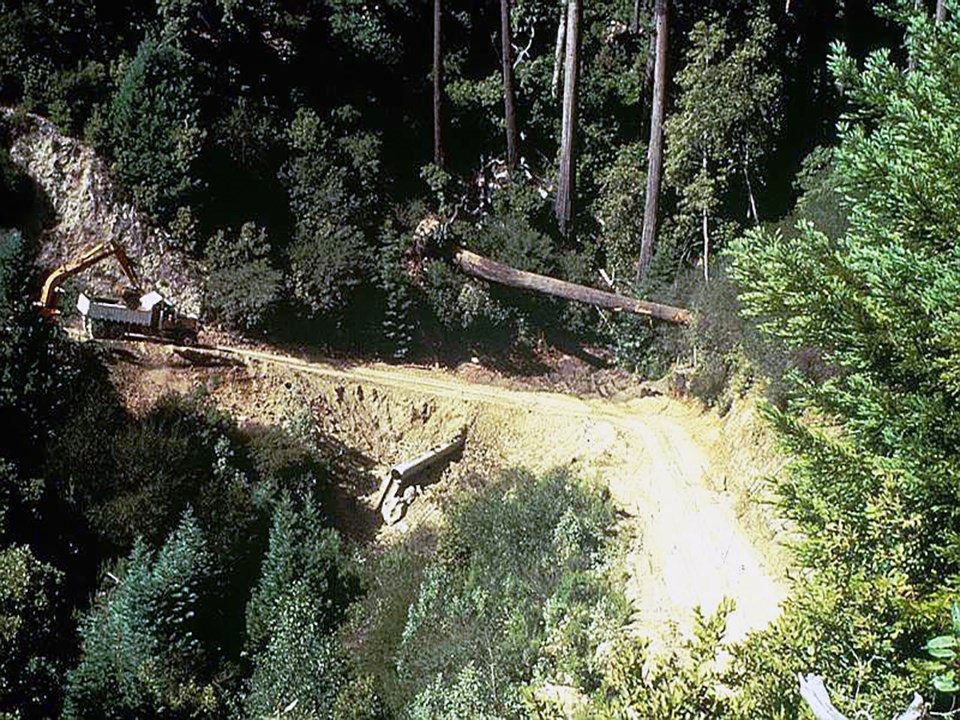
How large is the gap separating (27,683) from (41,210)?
12332mm

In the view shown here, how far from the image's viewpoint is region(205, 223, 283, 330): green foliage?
24.7 m

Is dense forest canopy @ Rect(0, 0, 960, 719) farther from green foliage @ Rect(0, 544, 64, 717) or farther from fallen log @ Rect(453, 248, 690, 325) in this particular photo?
fallen log @ Rect(453, 248, 690, 325)

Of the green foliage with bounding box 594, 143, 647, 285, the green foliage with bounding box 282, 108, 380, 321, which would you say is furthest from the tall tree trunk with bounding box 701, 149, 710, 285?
the green foliage with bounding box 282, 108, 380, 321

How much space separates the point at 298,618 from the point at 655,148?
15.4 metres

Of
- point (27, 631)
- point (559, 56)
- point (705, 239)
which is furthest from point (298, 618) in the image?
point (559, 56)

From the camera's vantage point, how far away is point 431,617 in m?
20.1

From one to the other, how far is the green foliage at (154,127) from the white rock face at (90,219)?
1.90ft

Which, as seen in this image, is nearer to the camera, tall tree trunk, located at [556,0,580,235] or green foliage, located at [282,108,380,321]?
green foliage, located at [282,108,380,321]

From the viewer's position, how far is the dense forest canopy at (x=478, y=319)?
13.9m

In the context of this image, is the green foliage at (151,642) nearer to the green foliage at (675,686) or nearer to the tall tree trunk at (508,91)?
the green foliage at (675,686)

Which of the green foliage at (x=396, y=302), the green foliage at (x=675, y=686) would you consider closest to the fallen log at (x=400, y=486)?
the green foliage at (x=396, y=302)

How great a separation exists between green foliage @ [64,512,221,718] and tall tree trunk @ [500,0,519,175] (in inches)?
584

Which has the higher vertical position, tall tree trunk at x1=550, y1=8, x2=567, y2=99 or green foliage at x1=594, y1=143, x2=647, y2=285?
tall tree trunk at x1=550, y1=8, x2=567, y2=99

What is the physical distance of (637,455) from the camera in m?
22.9
